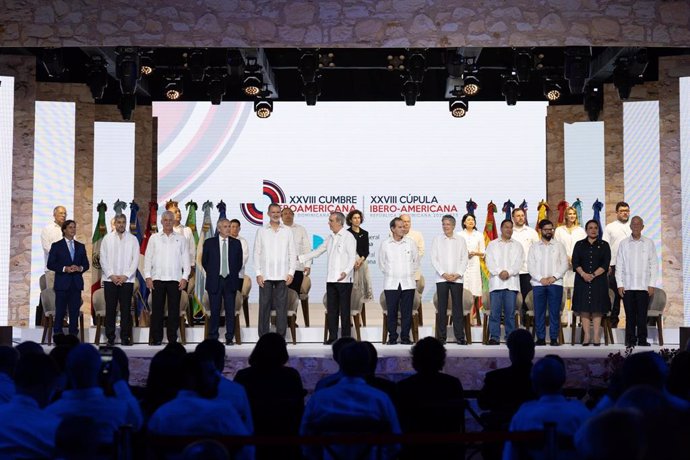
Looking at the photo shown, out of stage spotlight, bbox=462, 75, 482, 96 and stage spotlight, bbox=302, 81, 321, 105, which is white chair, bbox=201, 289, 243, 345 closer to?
stage spotlight, bbox=302, 81, 321, 105

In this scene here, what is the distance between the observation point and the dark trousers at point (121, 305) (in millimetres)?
9703

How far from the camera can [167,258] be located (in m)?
9.74

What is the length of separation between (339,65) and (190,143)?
258 centimetres

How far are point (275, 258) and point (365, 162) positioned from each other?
4517 millimetres

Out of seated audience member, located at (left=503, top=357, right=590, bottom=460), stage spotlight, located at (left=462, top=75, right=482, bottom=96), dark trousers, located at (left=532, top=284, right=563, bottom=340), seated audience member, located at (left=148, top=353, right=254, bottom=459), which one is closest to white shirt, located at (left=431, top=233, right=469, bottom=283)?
dark trousers, located at (left=532, top=284, right=563, bottom=340)

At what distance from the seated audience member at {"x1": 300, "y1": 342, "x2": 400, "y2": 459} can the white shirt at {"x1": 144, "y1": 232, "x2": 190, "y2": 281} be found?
6.12 m

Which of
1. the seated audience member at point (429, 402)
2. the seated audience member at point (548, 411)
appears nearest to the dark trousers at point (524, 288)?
the seated audience member at point (429, 402)

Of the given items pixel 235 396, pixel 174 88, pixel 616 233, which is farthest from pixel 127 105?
pixel 235 396

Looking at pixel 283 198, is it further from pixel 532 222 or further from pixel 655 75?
pixel 655 75

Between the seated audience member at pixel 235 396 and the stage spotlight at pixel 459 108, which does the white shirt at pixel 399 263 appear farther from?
the seated audience member at pixel 235 396

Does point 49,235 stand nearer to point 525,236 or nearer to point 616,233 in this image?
point 525,236

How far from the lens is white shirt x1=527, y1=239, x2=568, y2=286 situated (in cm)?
977

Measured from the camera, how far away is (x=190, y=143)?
13953 mm

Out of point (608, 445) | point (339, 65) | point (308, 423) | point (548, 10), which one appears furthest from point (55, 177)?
point (608, 445)
